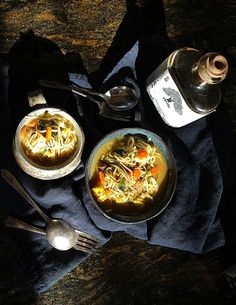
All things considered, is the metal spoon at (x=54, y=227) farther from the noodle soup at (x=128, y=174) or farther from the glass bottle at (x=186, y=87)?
the glass bottle at (x=186, y=87)

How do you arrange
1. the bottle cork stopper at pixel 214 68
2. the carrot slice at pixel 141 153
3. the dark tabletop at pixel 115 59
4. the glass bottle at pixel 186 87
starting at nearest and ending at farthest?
the bottle cork stopper at pixel 214 68, the glass bottle at pixel 186 87, the carrot slice at pixel 141 153, the dark tabletop at pixel 115 59

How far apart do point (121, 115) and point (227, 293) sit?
0.88m

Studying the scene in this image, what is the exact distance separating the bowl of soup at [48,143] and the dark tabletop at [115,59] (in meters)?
0.28

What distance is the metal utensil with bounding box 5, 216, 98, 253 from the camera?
5.81ft

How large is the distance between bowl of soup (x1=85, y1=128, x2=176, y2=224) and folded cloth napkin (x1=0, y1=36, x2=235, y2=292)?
8 centimetres

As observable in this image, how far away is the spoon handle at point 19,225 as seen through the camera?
177cm

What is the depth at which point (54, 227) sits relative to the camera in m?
1.76

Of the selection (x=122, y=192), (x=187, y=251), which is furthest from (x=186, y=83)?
(x=187, y=251)

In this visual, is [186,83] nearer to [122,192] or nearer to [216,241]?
[122,192]

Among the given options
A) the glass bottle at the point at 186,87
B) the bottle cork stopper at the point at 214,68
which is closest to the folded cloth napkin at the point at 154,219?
the glass bottle at the point at 186,87

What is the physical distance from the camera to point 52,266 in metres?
1.82

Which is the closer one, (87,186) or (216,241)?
(87,186)

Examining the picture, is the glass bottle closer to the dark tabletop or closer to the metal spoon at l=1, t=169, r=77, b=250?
the dark tabletop

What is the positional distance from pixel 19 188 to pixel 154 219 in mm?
493
